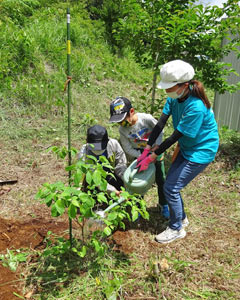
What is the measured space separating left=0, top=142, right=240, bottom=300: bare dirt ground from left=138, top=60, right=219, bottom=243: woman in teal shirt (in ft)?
0.63

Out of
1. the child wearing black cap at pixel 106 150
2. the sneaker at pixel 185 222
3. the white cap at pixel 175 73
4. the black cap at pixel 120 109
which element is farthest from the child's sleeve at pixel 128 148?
the white cap at pixel 175 73

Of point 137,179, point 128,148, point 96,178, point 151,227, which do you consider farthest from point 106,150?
point 96,178

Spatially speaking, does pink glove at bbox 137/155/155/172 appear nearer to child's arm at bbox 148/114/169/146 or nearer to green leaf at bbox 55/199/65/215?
child's arm at bbox 148/114/169/146

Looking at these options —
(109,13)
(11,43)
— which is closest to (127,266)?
(11,43)

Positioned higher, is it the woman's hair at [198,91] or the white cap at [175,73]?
the white cap at [175,73]

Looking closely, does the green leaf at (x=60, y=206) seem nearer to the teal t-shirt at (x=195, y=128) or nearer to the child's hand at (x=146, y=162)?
the child's hand at (x=146, y=162)

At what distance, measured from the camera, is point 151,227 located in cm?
271

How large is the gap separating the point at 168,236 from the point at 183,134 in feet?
3.20

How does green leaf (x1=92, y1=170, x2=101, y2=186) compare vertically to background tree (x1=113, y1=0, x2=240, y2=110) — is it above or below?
below

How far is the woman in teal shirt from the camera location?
200 centimetres

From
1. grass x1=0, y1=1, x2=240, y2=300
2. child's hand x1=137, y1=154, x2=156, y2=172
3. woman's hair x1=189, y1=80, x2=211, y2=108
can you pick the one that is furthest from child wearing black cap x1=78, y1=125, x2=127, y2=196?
woman's hair x1=189, y1=80, x2=211, y2=108

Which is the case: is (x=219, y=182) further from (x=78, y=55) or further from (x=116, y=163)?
(x=78, y=55)

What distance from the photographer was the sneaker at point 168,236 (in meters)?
2.43

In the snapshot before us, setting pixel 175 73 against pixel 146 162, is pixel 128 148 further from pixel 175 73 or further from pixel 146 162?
pixel 175 73
